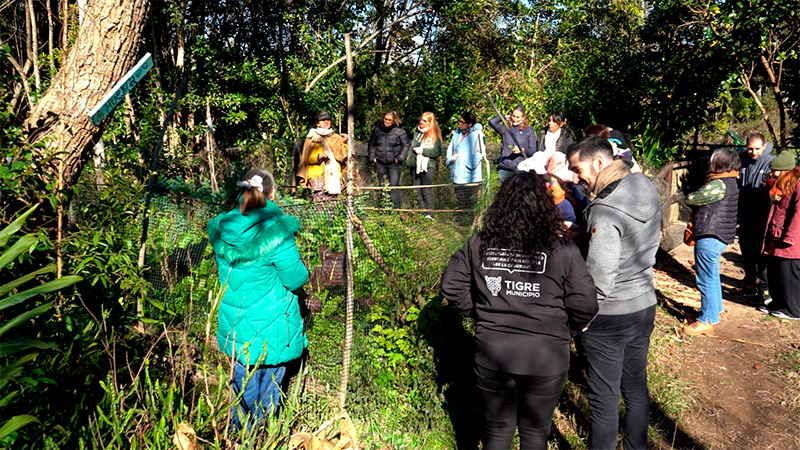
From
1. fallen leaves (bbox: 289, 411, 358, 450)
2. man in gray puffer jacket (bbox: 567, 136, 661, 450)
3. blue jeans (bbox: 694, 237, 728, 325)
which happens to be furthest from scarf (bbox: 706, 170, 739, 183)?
fallen leaves (bbox: 289, 411, 358, 450)

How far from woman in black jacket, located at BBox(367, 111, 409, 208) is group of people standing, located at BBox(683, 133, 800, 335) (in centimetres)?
415

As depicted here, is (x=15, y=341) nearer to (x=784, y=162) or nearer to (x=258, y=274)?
(x=258, y=274)

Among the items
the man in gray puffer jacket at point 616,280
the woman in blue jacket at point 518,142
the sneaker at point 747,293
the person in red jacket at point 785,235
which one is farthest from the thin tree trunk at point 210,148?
the sneaker at point 747,293

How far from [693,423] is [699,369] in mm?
940

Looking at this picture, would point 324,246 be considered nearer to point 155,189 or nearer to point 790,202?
point 155,189

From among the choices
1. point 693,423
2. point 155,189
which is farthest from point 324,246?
point 693,423

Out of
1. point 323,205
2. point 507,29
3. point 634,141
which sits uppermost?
point 507,29

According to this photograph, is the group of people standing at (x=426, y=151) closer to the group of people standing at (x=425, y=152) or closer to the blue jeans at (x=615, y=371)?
the group of people standing at (x=425, y=152)

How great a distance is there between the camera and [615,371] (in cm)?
323

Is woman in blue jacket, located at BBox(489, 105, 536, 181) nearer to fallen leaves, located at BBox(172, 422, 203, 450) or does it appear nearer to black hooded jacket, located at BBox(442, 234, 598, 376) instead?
black hooded jacket, located at BBox(442, 234, 598, 376)

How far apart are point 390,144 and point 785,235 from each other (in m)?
5.02

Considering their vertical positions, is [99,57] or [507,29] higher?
[507,29]

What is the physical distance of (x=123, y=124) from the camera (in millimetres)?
8242

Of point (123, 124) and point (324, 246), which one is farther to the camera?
point (123, 124)
